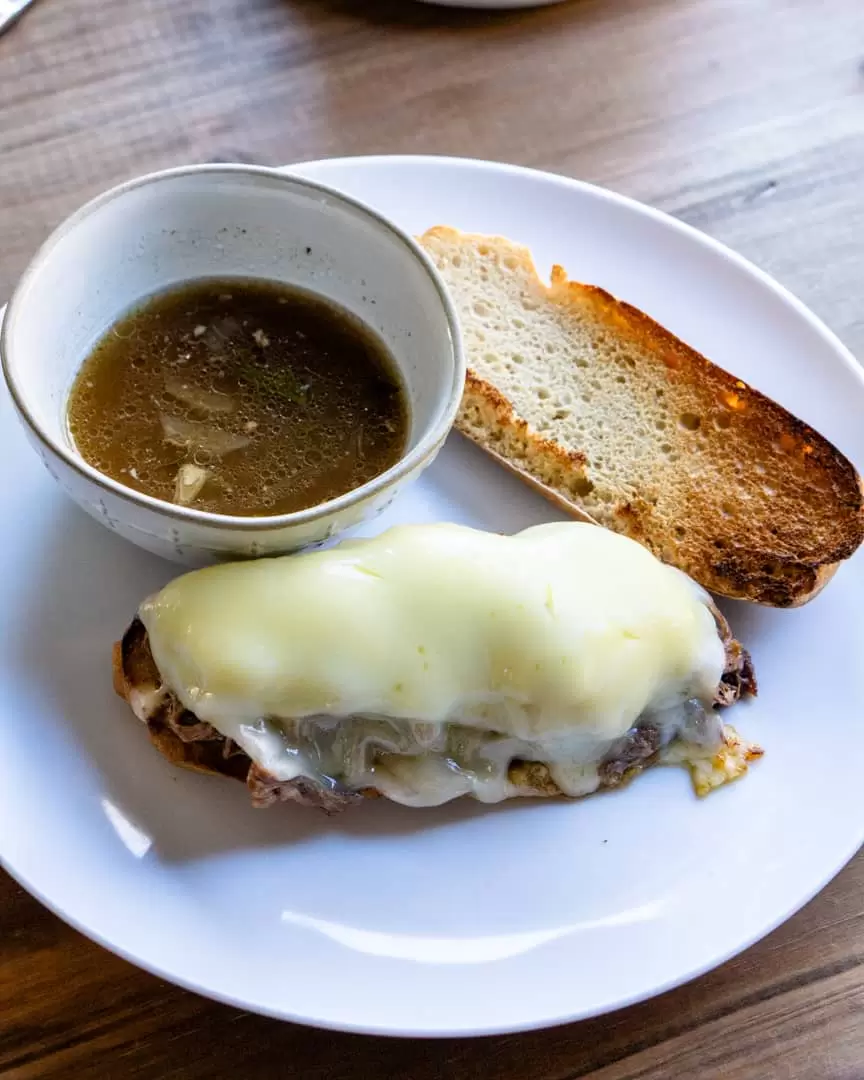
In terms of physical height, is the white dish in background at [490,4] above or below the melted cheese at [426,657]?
above

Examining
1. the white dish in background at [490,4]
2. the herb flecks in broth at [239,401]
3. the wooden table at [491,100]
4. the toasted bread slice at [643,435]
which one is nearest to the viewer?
the herb flecks in broth at [239,401]

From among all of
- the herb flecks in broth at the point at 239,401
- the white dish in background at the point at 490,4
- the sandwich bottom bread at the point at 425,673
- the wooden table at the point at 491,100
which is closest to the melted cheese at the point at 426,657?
the sandwich bottom bread at the point at 425,673

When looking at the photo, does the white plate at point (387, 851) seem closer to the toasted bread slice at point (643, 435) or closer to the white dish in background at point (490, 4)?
the toasted bread slice at point (643, 435)

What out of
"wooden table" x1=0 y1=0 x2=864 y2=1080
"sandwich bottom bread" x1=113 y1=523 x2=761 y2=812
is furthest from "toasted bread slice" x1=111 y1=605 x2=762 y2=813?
"wooden table" x1=0 y1=0 x2=864 y2=1080

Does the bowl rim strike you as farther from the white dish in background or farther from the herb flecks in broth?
the white dish in background

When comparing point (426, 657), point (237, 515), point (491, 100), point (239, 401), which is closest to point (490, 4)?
point (491, 100)

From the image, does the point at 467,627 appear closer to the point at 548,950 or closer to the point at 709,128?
the point at 548,950

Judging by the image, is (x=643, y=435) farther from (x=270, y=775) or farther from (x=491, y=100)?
(x=491, y=100)
